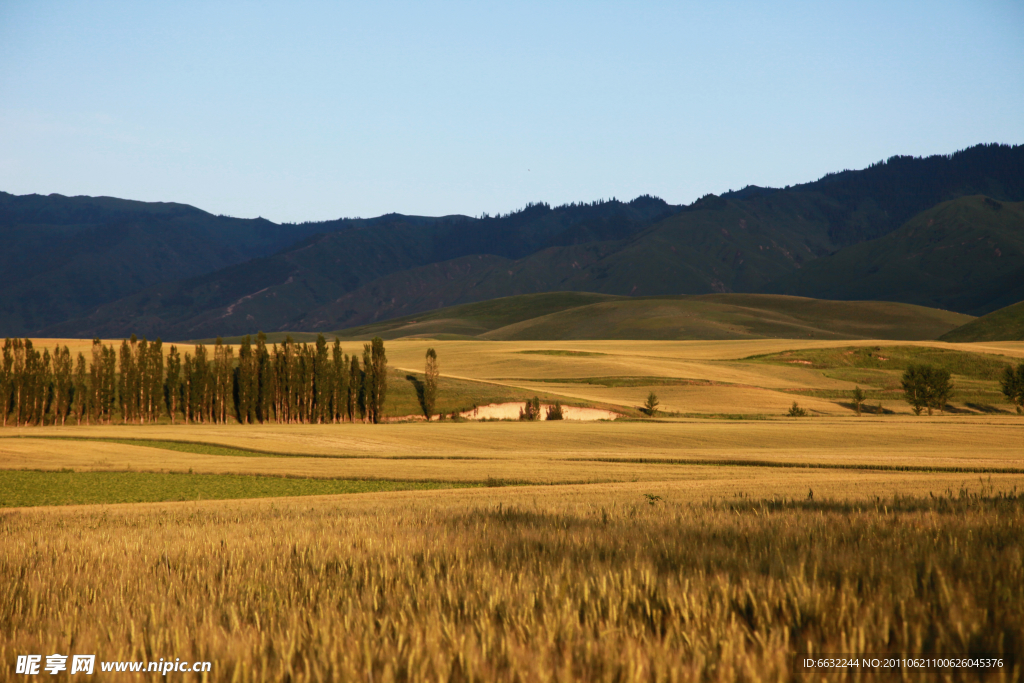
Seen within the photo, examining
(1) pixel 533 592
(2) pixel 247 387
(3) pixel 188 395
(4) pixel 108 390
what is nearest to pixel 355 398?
(2) pixel 247 387

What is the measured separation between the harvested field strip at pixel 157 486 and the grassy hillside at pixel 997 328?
6746 inches

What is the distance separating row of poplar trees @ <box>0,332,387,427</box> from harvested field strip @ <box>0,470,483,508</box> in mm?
39069

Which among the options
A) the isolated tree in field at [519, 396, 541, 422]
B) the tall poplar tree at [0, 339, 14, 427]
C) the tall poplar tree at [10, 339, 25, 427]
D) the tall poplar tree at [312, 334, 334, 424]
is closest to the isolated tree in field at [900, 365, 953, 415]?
the isolated tree in field at [519, 396, 541, 422]

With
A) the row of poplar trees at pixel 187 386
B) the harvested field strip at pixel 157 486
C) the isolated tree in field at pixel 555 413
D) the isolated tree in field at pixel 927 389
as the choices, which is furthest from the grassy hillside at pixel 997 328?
the harvested field strip at pixel 157 486

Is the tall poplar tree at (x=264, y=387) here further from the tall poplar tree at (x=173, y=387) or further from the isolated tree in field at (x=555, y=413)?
the isolated tree in field at (x=555, y=413)

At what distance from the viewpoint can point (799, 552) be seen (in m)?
6.59

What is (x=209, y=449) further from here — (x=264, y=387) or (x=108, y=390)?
(x=108, y=390)

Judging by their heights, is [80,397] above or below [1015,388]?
below

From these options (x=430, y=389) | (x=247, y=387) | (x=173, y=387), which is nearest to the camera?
(x=173, y=387)

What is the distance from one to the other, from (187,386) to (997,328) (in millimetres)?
173616

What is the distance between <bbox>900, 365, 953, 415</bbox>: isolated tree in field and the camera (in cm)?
7262

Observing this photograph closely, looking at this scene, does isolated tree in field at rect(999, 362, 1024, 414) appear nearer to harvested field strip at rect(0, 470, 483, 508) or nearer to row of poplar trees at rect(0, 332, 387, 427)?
row of poplar trees at rect(0, 332, 387, 427)

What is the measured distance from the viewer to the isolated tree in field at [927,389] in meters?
72.6

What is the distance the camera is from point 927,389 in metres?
73.4
